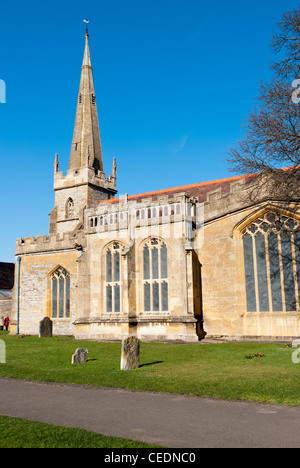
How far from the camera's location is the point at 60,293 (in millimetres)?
26219

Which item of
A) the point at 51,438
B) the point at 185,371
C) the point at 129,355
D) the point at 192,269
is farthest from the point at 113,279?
the point at 51,438

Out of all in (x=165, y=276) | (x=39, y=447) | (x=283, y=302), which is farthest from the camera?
(x=165, y=276)

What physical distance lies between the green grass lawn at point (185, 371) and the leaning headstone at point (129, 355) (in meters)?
0.24

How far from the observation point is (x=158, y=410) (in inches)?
241

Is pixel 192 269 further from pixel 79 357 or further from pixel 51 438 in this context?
pixel 51 438

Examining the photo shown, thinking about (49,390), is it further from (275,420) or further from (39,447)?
(275,420)

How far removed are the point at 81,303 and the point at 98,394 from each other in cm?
1367

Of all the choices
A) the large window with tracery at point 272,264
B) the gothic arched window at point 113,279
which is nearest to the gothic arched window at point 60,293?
the gothic arched window at point 113,279

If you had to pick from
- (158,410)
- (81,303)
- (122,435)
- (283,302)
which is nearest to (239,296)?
(283,302)

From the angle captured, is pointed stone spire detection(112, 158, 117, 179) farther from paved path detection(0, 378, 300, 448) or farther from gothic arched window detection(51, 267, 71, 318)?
paved path detection(0, 378, 300, 448)

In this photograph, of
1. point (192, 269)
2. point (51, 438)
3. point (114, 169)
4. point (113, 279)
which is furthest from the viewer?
point (114, 169)

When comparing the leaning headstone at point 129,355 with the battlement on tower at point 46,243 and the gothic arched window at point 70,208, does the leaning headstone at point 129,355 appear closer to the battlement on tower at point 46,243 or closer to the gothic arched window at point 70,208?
the battlement on tower at point 46,243

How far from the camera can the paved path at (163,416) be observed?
186 inches

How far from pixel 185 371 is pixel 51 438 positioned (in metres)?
5.38
